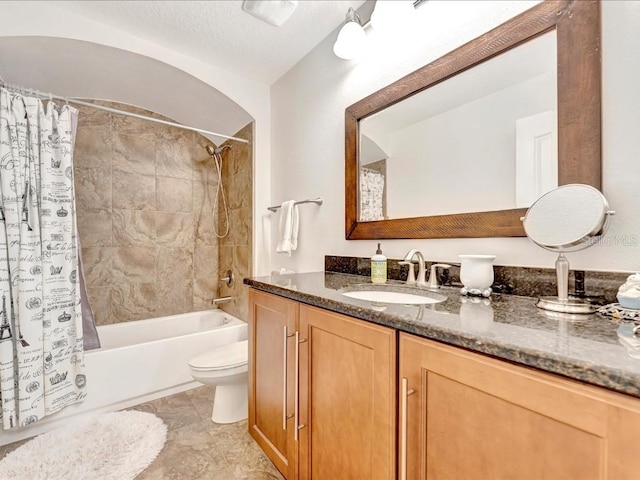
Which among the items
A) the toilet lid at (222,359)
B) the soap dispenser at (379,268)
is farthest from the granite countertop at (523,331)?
the toilet lid at (222,359)

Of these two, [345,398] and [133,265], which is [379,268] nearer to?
[345,398]

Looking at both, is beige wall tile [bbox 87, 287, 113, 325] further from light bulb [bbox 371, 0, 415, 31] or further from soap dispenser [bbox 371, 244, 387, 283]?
light bulb [bbox 371, 0, 415, 31]

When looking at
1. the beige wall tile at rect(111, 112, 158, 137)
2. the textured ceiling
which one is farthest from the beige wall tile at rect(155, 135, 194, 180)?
the textured ceiling

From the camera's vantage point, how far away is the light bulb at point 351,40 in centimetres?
158

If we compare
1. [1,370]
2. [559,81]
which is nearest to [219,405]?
[1,370]

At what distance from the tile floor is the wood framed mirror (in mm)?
1344

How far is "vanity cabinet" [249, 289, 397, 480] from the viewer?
0.83 metres

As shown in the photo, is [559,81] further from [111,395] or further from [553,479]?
[111,395]

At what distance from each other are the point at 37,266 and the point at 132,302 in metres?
1.16

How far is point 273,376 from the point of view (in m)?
1.34

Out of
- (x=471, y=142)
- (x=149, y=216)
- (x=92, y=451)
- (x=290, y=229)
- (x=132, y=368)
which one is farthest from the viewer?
(x=149, y=216)

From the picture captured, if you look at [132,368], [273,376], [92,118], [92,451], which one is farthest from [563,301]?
[92,118]

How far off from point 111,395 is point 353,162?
214 centimetres

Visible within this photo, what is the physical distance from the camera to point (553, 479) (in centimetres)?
52
